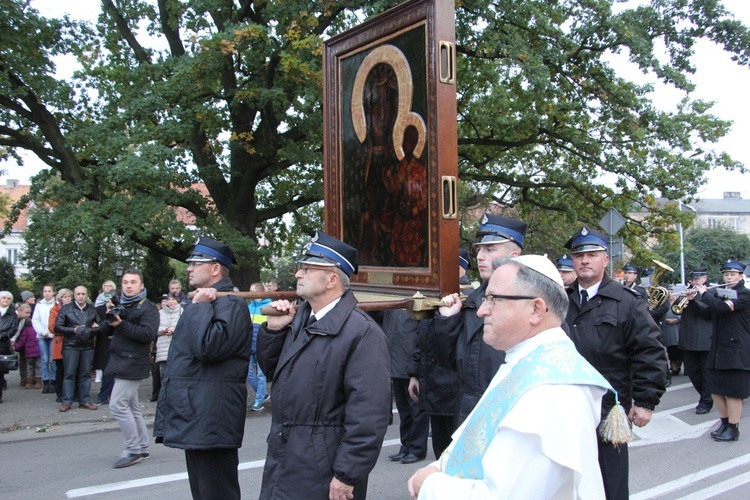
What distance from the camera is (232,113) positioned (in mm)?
13055

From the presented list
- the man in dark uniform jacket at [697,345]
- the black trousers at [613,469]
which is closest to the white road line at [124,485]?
the black trousers at [613,469]

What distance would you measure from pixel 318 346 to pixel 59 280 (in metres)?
25.9

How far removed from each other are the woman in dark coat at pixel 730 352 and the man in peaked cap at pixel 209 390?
19.2ft

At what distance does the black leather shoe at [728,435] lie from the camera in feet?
24.5

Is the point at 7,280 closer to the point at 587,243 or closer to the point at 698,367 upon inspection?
the point at 698,367

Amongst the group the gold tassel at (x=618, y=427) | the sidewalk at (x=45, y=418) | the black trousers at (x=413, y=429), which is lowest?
the sidewalk at (x=45, y=418)

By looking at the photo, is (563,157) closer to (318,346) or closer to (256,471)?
(256,471)

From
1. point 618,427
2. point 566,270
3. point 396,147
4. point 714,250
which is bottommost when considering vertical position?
point 618,427

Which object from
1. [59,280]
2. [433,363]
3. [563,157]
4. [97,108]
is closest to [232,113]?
[97,108]

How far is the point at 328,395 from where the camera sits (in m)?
3.20

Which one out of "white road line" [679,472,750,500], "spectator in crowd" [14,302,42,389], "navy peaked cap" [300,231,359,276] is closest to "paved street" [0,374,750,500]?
"white road line" [679,472,750,500]

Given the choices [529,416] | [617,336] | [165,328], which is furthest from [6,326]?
[529,416]

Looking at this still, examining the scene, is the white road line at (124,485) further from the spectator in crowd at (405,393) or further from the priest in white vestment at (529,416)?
the priest in white vestment at (529,416)

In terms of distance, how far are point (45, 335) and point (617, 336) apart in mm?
9988
